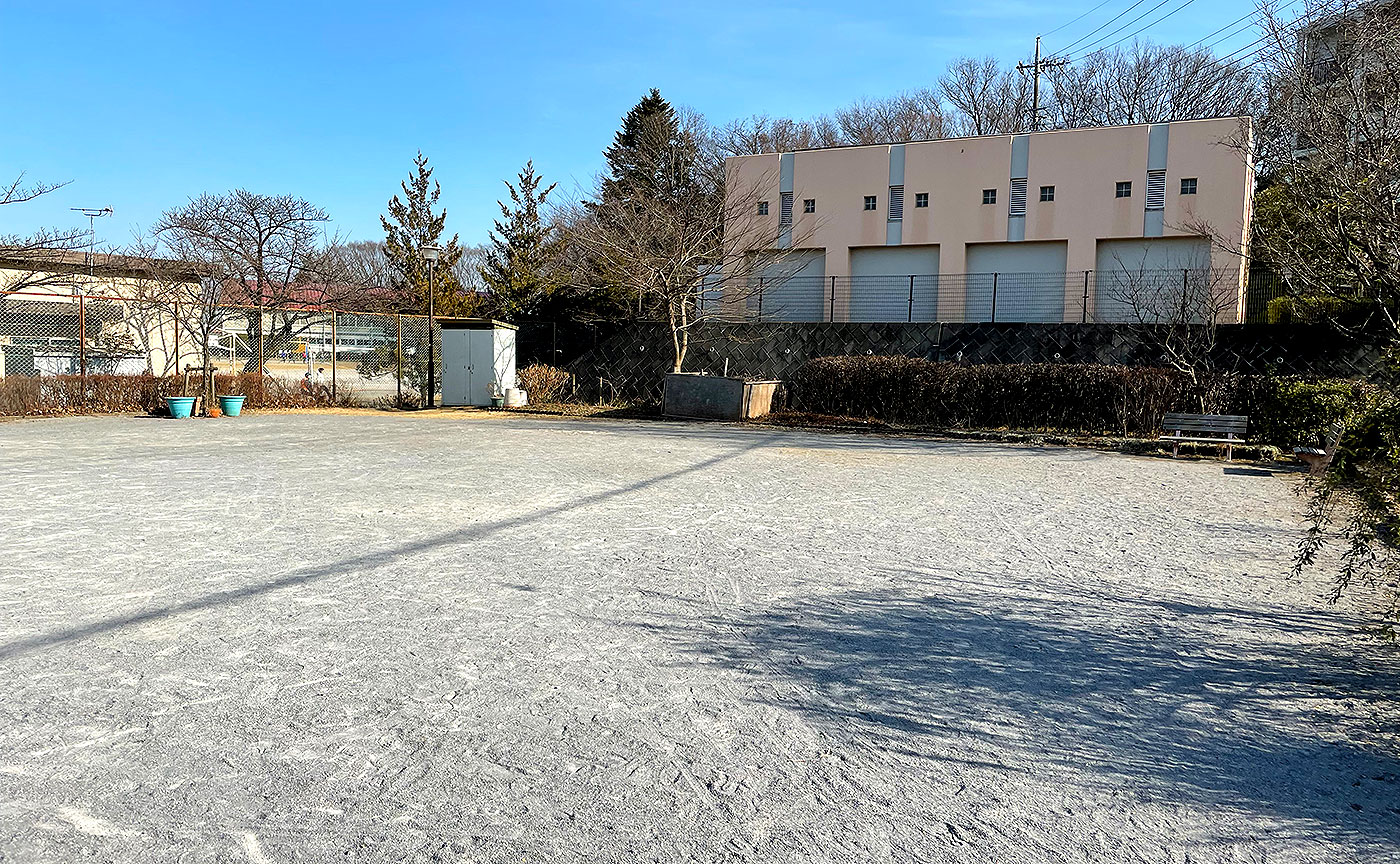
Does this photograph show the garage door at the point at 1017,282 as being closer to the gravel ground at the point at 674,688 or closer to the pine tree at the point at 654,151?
the pine tree at the point at 654,151

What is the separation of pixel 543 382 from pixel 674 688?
776 inches

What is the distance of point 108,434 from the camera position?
47.4 ft

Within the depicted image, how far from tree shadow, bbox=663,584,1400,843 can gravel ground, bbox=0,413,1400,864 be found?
0.7 inches

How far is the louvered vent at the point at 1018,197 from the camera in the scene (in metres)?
31.1

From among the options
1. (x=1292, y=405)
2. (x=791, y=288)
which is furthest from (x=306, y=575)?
(x=791, y=288)

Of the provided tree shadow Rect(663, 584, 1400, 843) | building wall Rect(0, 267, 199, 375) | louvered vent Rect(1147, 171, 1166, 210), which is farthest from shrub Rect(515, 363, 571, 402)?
louvered vent Rect(1147, 171, 1166, 210)

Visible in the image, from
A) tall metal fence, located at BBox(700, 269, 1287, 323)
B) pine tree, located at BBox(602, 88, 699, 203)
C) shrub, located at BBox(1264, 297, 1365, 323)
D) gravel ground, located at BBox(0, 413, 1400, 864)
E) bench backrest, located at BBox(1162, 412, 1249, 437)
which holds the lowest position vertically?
gravel ground, located at BBox(0, 413, 1400, 864)

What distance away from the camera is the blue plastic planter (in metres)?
18.7

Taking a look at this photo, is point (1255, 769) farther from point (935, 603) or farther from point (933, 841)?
point (935, 603)

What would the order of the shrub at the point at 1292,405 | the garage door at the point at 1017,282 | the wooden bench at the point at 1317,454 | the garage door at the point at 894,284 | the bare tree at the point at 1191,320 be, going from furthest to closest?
the garage door at the point at 1017,282
the garage door at the point at 894,284
the bare tree at the point at 1191,320
the shrub at the point at 1292,405
the wooden bench at the point at 1317,454

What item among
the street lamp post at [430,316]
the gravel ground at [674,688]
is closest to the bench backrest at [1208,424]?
the gravel ground at [674,688]

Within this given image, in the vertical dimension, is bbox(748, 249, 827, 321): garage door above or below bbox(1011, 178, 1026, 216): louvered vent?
below

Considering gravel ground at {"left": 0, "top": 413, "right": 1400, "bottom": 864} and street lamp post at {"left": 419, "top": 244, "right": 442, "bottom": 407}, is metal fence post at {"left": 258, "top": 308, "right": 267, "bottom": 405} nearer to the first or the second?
street lamp post at {"left": 419, "top": 244, "right": 442, "bottom": 407}

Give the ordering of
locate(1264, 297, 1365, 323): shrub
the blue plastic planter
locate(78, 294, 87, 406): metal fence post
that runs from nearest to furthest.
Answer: locate(1264, 297, 1365, 323): shrub → locate(78, 294, 87, 406): metal fence post → the blue plastic planter
